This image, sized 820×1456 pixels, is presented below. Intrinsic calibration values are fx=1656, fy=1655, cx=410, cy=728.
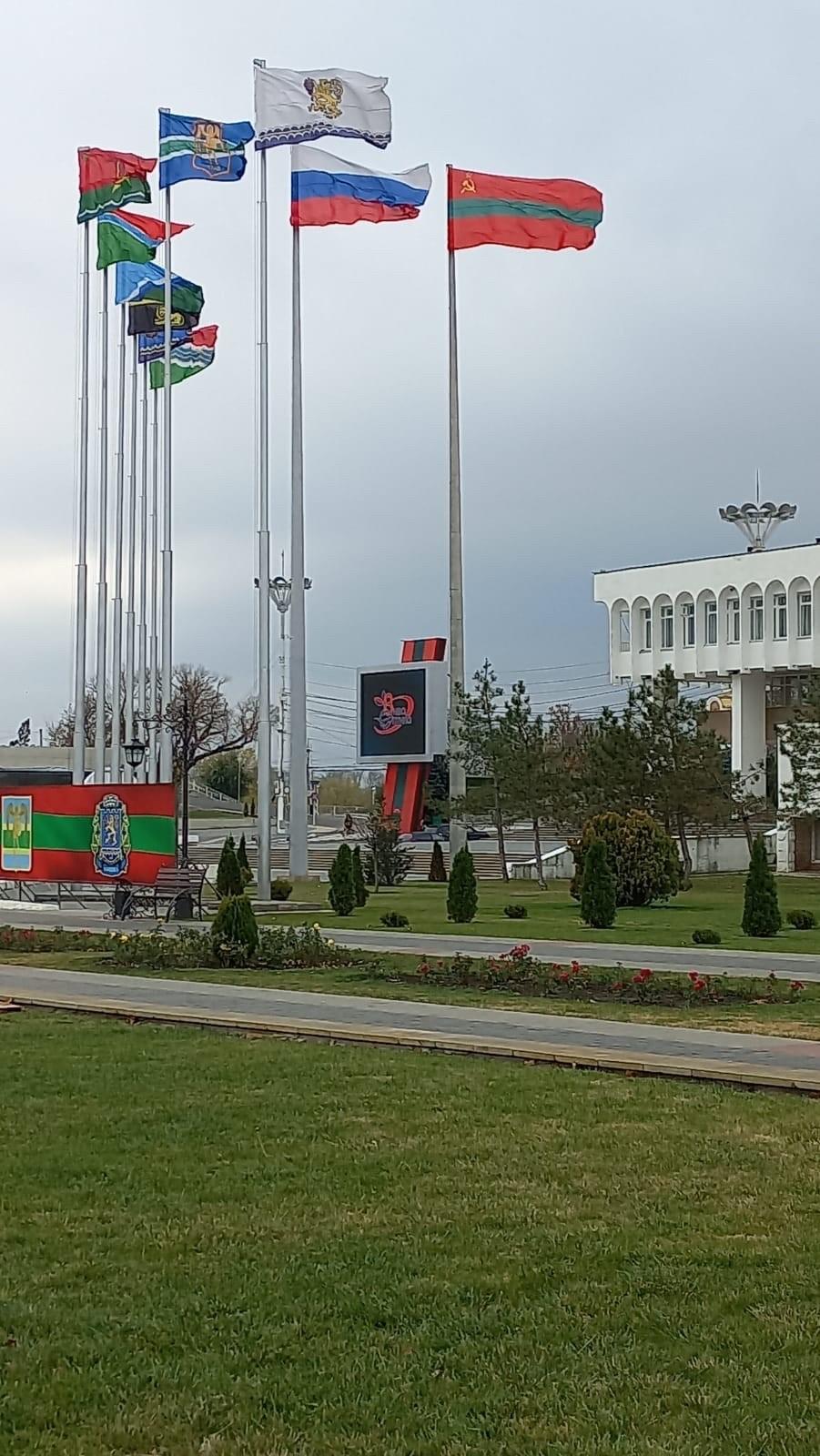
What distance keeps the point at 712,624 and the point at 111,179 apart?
40383mm

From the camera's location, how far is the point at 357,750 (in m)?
74.2

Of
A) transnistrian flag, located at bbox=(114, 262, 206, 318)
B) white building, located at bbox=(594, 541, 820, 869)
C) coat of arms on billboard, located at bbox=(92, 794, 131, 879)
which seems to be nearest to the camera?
coat of arms on billboard, located at bbox=(92, 794, 131, 879)

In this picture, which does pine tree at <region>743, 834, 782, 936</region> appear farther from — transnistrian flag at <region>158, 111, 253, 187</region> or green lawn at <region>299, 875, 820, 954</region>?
transnistrian flag at <region>158, 111, 253, 187</region>

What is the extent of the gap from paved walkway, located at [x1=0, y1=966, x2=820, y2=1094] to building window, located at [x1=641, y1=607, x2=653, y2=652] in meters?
59.6

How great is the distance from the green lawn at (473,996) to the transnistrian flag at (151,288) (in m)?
24.4

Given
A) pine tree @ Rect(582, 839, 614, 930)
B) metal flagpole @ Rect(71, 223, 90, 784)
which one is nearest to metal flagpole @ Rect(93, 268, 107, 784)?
metal flagpole @ Rect(71, 223, 90, 784)

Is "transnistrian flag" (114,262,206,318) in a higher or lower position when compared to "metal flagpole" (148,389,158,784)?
higher

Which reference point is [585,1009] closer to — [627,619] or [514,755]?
[514,755]

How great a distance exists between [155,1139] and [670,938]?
1846cm

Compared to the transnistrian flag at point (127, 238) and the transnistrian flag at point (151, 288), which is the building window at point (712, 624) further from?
the transnistrian flag at point (127, 238)

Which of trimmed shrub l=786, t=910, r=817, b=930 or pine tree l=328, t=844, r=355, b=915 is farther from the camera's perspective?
pine tree l=328, t=844, r=355, b=915

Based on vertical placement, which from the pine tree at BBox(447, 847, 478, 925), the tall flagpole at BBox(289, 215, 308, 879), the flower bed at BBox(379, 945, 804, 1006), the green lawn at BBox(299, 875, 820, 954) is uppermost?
the tall flagpole at BBox(289, 215, 308, 879)

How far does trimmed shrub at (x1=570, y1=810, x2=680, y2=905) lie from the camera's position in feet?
120

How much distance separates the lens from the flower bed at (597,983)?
16516 millimetres
